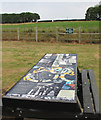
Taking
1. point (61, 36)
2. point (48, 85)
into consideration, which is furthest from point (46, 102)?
point (61, 36)

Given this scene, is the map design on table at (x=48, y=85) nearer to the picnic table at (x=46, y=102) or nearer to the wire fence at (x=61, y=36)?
the picnic table at (x=46, y=102)

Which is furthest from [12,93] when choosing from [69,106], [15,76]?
[15,76]

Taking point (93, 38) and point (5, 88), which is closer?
point (5, 88)

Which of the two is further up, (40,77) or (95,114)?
(40,77)

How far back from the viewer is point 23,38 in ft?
55.2

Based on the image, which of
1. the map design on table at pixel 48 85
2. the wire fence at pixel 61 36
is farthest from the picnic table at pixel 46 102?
the wire fence at pixel 61 36

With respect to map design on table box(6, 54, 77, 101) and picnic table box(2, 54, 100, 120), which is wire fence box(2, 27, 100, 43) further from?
picnic table box(2, 54, 100, 120)

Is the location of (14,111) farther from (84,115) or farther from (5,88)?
(5,88)

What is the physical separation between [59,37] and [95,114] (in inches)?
557

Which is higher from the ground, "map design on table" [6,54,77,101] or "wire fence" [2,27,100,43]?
"wire fence" [2,27,100,43]

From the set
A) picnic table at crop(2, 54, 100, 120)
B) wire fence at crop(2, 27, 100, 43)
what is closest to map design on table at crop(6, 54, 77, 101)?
picnic table at crop(2, 54, 100, 120)

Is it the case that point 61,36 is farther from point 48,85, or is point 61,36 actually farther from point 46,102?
point 46,102

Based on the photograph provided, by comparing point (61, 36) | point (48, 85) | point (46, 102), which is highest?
point (61, 36)

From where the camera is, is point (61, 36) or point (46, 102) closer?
point (46, 102)
